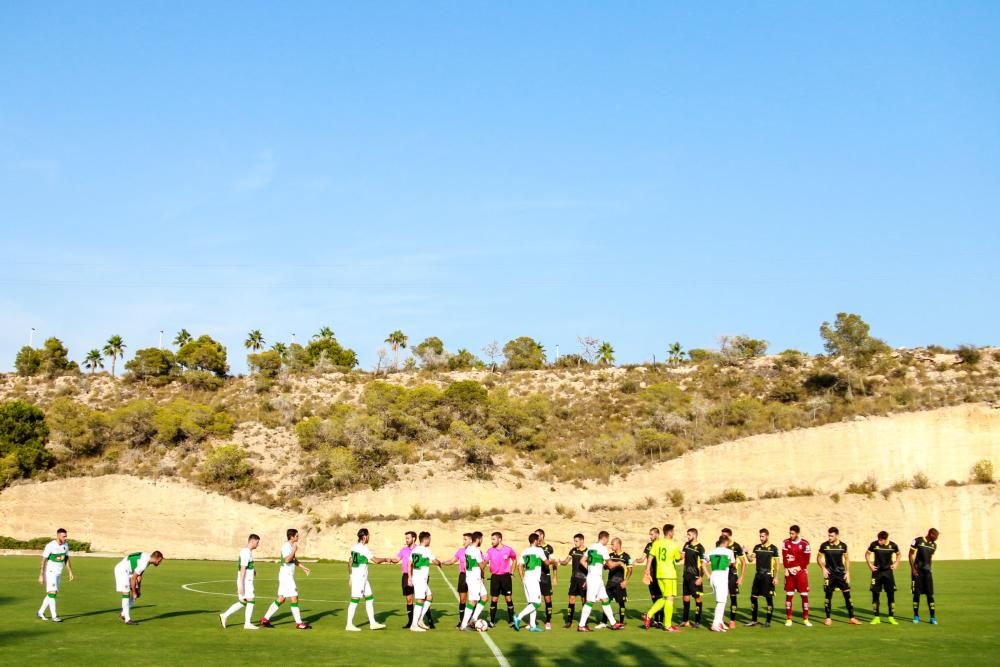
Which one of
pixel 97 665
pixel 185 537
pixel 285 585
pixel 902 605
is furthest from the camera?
pixel 185 537

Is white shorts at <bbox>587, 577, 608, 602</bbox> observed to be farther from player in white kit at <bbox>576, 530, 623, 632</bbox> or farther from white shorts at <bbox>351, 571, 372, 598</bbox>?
white shorts at <bbox>351, 571, 372, 598</bbox>

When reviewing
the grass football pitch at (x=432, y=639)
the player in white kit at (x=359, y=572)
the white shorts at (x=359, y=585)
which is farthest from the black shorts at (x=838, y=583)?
the white shorts at (x=359, y=585)

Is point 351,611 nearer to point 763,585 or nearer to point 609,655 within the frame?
point 609,655

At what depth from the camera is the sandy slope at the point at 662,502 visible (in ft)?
176

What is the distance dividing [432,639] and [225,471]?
52.1 m

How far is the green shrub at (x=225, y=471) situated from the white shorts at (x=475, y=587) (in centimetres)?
5023

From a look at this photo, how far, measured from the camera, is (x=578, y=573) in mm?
19344

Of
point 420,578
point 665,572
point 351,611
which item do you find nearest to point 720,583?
point 665,572

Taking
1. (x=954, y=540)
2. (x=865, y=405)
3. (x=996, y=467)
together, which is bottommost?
(x=954, y=540)

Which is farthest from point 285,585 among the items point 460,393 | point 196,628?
point 460,393

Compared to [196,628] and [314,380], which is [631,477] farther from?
[196,628]

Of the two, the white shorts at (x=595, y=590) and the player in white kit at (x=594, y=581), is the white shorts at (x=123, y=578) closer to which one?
the player in white kit at (x=594, y=581)

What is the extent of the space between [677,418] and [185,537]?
131 ft

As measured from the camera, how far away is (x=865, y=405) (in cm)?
7388
